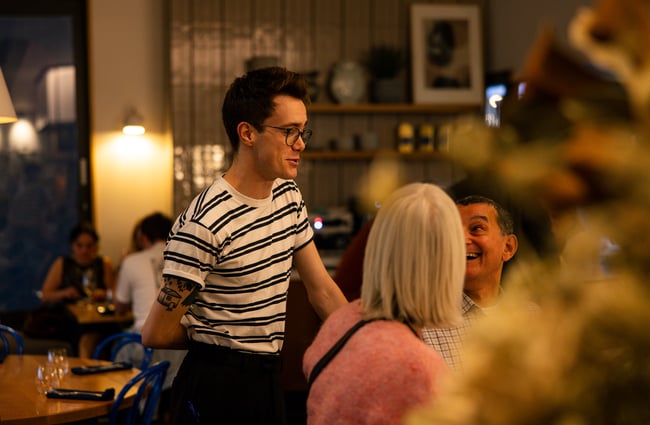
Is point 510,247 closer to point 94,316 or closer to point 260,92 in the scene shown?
point 260,92

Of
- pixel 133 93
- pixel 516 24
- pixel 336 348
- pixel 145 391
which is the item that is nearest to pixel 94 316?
pixel 145 391

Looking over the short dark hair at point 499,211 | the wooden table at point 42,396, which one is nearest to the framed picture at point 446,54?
the wooden table at point 42,396

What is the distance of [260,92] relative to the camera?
7.54 feet

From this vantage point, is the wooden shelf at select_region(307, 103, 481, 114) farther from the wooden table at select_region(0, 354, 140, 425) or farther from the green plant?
the wooden table at select_region(0, 354, 140, 425)

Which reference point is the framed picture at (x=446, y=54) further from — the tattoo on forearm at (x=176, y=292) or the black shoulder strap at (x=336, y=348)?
the black shoulder strap at (x=336, y=348)

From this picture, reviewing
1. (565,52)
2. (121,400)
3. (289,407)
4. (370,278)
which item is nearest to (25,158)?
(289,407)

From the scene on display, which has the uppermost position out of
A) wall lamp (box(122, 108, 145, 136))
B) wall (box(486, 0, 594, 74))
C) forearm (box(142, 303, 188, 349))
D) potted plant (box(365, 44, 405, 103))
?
wall (box(486, 0, 594, 74))

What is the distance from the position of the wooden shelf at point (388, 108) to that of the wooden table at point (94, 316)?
2401 mm

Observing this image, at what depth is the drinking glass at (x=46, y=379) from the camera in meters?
3.29

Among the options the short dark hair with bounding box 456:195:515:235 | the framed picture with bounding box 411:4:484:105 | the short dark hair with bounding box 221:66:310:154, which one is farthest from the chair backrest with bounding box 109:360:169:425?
the framed picture with bounding box 411:4:484:105

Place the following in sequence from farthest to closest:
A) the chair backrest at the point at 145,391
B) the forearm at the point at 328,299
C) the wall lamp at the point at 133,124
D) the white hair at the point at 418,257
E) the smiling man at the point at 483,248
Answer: the wall lamp at the point at 133,124
the chair backrest at the point at 145,391
the smiling man at the point at 483,248
the forearm at the point at 328,299
the white hair at the point at 418,257

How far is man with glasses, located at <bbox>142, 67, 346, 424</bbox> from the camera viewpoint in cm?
214

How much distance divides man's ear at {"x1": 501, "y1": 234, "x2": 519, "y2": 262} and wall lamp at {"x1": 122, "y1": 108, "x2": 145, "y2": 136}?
4.76 meters

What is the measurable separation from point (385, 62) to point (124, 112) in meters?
2.11
